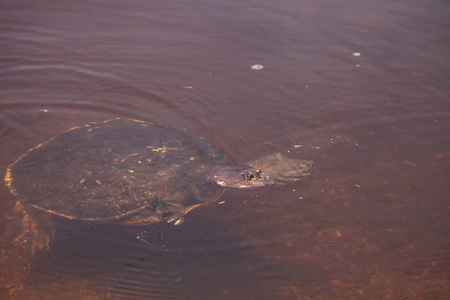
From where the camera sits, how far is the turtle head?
3.44 metres

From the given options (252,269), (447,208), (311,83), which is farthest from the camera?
(311,83)

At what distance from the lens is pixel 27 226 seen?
10.3ft

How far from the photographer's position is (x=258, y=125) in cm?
429

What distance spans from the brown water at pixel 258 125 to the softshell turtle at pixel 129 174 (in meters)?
0.13

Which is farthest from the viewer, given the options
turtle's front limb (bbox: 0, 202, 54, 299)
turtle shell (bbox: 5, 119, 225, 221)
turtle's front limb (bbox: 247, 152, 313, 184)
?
turtle's front limb (bbox: 247, 152, 313, 184)

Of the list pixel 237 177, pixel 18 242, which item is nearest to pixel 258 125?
pixel 237 177

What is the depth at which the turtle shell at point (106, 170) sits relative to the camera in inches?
124

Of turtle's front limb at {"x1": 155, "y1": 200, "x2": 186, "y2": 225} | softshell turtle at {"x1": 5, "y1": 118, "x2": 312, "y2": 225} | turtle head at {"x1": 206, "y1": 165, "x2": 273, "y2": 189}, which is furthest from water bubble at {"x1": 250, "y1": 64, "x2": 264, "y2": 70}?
turtle's front limb at {"x1": 155, "y1": 200, "x2": 186, "y2": 225}

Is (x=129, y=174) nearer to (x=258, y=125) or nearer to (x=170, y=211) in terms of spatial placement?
(x=170, y=211)

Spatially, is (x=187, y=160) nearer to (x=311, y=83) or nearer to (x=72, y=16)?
(x=311, y=83)

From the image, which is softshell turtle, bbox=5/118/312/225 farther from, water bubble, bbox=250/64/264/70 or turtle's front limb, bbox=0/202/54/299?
water bubble, bbox=250/64/264/70

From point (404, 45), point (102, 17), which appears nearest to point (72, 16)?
point (102, 17)

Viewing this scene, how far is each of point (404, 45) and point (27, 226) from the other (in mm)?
5379

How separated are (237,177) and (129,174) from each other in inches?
36.5
